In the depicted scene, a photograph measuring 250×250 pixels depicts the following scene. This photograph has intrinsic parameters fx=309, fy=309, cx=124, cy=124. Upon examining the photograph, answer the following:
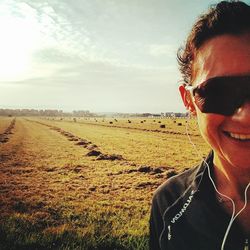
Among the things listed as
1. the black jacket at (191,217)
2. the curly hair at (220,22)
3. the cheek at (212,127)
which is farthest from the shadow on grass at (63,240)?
the curly hair at (220,22)

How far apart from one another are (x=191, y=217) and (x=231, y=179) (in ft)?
1.20

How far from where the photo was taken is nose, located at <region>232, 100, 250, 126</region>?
1747 mm

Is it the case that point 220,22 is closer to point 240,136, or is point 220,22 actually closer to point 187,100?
point 187,100

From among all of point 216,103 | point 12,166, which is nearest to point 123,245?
point 216,103

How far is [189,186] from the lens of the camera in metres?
2.13

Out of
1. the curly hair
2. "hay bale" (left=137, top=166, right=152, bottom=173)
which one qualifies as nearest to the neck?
the curly hair

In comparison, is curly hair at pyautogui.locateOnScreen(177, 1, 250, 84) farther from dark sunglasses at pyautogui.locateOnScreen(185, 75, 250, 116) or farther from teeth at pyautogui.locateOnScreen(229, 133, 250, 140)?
teeth at pyautogui.locateOnScreen(229, 133, 250, 140)

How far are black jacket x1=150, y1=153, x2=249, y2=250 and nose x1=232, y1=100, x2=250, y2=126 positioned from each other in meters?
0.53

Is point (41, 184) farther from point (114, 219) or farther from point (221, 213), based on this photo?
point (221, 213)

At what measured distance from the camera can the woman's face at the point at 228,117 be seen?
1780mm

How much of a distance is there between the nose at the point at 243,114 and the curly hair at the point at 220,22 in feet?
1.67

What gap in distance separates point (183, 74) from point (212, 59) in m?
0.69

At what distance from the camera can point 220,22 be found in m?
2.03

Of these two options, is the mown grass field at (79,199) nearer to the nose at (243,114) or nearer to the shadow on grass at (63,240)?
the shadow on grass at (63,240)
